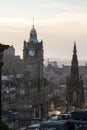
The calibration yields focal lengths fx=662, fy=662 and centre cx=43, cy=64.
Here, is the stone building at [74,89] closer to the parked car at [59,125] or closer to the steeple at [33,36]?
the steeple at [33,36]

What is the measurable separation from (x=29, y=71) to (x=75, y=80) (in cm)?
1435

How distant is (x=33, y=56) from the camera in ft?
404

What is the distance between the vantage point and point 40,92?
116 m

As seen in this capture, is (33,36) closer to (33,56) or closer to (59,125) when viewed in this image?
(33,56)

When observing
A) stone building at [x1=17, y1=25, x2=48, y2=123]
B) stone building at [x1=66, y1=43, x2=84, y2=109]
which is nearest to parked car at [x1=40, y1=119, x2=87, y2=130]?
stone building at [x1=17, y1=25, x2=48, y2=123]

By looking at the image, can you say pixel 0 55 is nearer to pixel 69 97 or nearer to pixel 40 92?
pixel 40 92

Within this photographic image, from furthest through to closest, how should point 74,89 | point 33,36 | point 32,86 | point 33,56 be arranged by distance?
point 74,89 → point 33,36 → point 33,56 → point 32,86

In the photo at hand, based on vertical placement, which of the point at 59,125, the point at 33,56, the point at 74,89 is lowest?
the point at 59,125

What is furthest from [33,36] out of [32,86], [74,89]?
[32,86]

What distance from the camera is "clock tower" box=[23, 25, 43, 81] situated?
A: 122875 millimetres

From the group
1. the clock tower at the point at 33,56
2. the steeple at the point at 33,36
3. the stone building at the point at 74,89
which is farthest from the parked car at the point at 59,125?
the stone building at the point at 74,89

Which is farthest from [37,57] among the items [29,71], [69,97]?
[69,97]

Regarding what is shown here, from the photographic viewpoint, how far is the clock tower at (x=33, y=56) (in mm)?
122875

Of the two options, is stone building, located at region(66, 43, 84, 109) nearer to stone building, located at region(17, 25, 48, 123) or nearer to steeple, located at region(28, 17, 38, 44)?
stone building, located at region(17, 25, 48, 123)
